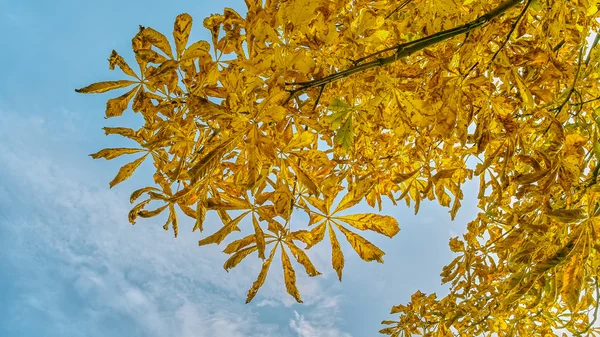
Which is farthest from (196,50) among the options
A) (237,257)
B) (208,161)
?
(237,257)

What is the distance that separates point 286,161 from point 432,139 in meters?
0.69

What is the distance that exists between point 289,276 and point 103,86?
74 centimetres

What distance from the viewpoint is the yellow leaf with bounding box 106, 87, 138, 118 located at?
107cm

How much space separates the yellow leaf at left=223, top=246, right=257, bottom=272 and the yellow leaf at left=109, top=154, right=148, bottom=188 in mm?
417

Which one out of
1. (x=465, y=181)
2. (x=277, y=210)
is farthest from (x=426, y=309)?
(x=277, y=210)

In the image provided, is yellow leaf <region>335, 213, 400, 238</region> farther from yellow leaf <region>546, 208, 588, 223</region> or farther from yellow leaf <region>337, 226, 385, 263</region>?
yellow leaf <region>546, 208, 588, 223</region>

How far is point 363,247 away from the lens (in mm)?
1099

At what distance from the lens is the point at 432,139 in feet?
4.90

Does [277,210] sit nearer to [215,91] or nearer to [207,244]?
[207,244]

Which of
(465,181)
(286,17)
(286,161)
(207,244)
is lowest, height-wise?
(207,244)

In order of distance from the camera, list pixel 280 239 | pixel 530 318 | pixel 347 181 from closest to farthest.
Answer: pixel 280 239, pixel 347 181, pixel 530 318

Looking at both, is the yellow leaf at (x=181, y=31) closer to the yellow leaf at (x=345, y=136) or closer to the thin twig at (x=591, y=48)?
the yellow leaf at (x=345, y=136)

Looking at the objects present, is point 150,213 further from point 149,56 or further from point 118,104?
point 149,56

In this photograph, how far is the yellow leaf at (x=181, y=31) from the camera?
1084 millimetres
